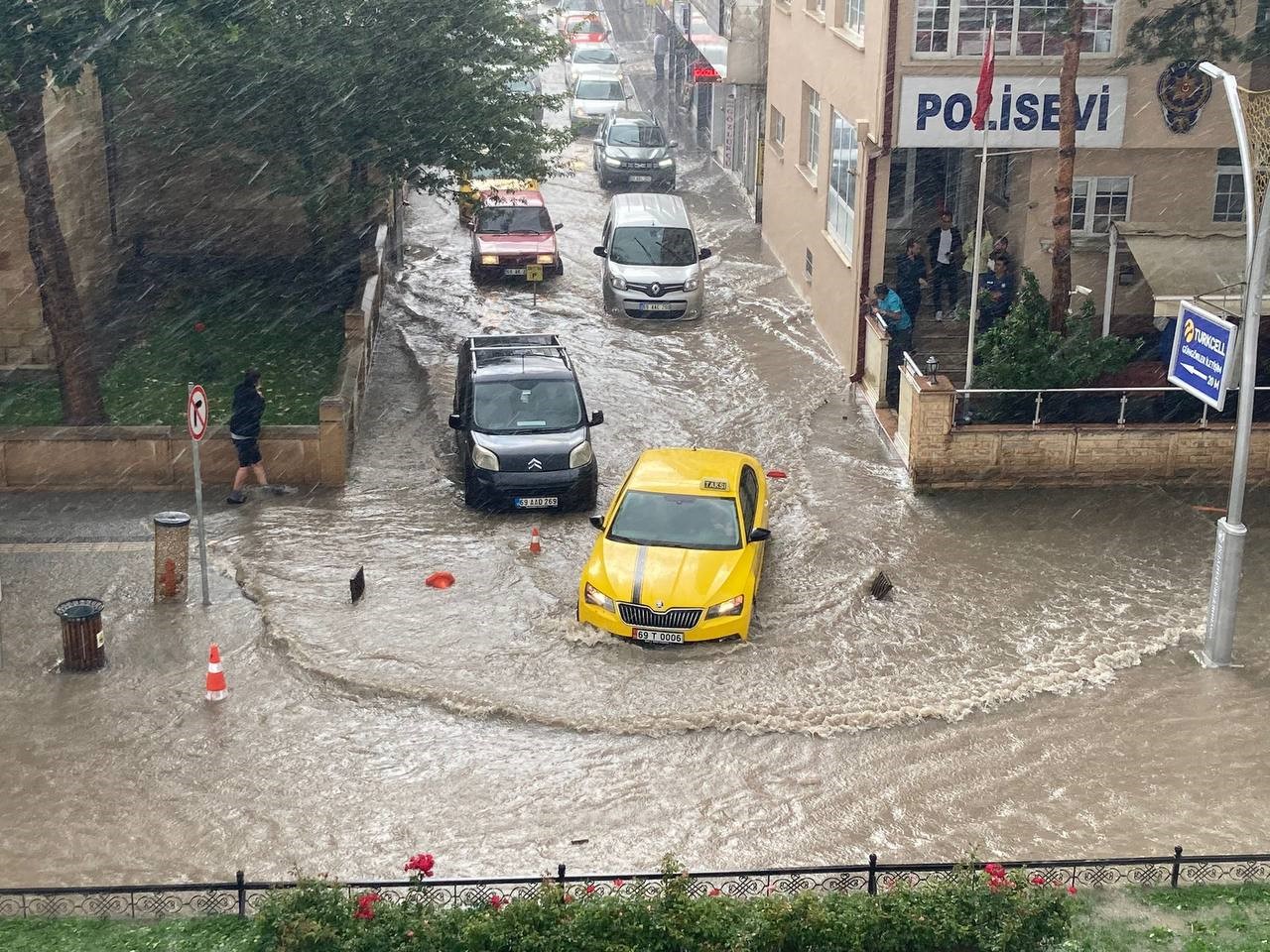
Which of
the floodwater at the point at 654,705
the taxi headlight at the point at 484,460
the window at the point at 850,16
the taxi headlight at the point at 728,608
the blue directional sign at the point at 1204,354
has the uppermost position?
the window at the point at 850,16

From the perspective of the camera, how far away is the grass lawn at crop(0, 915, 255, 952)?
956 centimetres

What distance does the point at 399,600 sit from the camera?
16141 millimetres

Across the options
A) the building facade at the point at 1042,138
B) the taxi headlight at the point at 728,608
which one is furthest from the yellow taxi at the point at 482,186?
the taxi headlight at the point at 728,608

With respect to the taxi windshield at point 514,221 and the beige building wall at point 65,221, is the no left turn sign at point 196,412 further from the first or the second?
the taxi windshield at point 514,221

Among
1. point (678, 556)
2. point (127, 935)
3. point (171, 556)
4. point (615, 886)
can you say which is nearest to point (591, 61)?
point (171, 556)

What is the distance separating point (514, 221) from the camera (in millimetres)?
30922

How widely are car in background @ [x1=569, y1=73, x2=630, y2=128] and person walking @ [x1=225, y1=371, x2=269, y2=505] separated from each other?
28.6 m

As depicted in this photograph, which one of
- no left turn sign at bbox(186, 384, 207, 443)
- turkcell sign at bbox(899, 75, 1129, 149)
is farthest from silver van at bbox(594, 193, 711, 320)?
no left turn sign at bbox(186, 384, 207, 443)

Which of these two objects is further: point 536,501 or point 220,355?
point 220,355

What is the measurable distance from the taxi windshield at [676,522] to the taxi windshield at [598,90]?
1311 inches

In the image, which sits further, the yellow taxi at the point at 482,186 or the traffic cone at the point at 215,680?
the yellow taxi at the point at 482,186

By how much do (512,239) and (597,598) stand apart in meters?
16.4

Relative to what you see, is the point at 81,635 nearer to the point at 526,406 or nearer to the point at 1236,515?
the point at 526,406

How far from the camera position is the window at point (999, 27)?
21.6 meters
